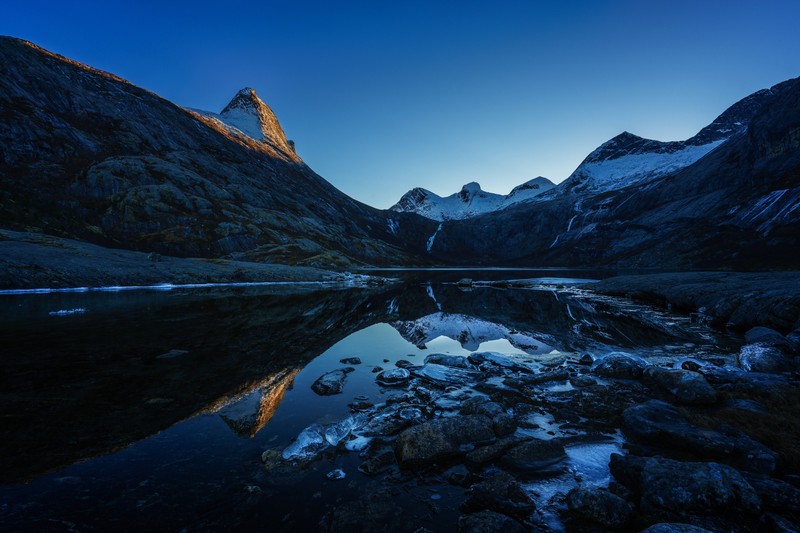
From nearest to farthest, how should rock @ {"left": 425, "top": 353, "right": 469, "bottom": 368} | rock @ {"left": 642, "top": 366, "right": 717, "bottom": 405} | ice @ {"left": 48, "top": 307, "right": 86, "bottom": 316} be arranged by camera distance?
rock @ {"left": 642, "top": 366, "right": 717, "bottom": 405}
rock @ {"left": 425, "top": 353, "right": 469, "bottom": 368}
ice @ {"left": 48, "top": 307, "right": 86, "bottom": 316}

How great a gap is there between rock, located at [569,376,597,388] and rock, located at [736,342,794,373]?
7.22 meters

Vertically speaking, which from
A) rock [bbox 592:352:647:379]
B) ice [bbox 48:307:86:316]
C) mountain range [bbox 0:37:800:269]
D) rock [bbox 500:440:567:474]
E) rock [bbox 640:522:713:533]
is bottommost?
rock [bbox 592:352:647:379]

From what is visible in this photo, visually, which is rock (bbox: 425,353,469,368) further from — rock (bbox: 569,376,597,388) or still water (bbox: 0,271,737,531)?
rock (bbox: 569,376,597,388)

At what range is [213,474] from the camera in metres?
7.57

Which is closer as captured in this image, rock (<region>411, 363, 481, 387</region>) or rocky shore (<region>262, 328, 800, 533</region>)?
rocky shore (<region>262, 328, 800, 533</region>)

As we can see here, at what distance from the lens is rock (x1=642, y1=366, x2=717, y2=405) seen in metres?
11.3

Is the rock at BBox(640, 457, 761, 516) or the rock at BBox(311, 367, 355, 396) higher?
the rock at BBox(311, 367, 355, 396)

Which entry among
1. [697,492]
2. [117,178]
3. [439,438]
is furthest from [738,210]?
[117,178]

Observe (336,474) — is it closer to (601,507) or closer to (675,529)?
(601,507)

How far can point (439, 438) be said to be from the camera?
865 cm

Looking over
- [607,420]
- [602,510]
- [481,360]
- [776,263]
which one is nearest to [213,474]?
[602,510]

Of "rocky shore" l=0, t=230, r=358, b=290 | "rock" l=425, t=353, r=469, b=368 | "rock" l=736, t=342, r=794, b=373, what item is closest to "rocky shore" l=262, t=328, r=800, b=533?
"rock" l=736, t=342, r=794, b=373

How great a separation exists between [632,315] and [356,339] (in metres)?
26.5

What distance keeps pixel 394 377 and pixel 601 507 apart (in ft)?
30.3
